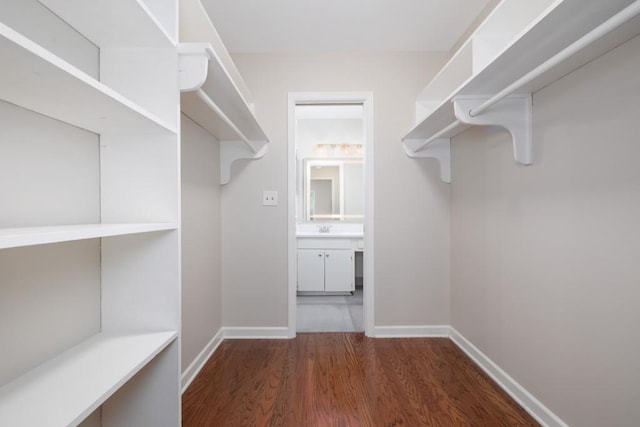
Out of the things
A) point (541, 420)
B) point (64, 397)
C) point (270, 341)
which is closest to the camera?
point (64, 397)

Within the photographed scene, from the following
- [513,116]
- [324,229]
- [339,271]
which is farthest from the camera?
[324,229]

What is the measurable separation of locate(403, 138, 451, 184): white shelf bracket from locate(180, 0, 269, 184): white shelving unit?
3.77 ft

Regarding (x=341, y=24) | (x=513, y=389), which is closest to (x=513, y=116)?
(x=341, y=24)

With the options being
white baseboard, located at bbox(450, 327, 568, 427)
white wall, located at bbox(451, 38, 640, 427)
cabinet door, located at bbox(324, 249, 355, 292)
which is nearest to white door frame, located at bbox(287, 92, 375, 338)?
Result: white baseboard, located at bbox(450, 327, 568, 427)

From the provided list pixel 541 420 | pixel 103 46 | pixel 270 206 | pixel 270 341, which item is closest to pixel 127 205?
pixel 103 46

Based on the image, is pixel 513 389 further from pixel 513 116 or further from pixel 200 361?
pixel 200 361

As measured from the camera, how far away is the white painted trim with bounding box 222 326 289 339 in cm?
223

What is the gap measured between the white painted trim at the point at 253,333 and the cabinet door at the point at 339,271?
1.22 metres

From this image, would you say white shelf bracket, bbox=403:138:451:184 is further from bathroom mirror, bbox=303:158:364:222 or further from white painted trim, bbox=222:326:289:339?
white painted trim, bbox=222:326:289:339

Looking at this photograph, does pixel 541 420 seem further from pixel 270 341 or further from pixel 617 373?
pixel 270 341

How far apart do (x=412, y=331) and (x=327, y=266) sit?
135 cm

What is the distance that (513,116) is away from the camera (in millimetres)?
1357

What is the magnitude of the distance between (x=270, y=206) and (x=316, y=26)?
1.34 meters

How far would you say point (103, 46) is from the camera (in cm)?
95
